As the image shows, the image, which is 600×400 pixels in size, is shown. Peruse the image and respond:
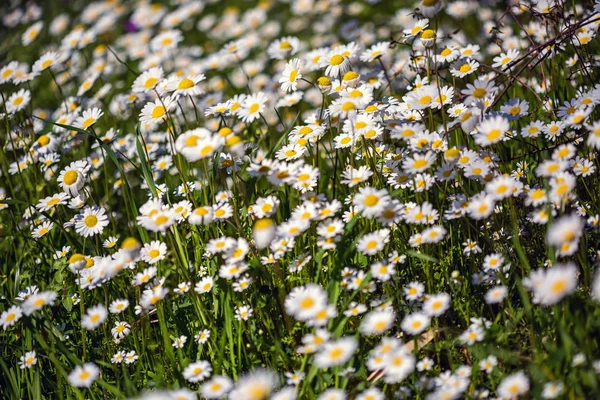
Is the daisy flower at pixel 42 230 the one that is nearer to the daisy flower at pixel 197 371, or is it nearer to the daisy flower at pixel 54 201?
the daisy flower at pixel 54 201

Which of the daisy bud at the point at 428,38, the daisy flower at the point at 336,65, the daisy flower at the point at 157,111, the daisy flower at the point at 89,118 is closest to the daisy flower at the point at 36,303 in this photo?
the daisy flower at the point at 157,111

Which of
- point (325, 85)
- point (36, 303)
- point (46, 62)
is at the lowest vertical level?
point (36, 303)

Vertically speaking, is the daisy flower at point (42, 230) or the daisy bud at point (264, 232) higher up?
the daisy flower at point (42, 230)

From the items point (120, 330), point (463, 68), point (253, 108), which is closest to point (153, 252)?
point (120, 330)

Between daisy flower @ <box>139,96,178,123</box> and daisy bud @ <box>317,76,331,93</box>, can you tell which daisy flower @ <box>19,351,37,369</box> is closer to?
daisy flower @ <box>139,96,178,123</box>

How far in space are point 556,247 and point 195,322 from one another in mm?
1382

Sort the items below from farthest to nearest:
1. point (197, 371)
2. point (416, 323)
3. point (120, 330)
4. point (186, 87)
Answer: point (186, 87), point (120, 330), point (197, 371), point (416, 323)

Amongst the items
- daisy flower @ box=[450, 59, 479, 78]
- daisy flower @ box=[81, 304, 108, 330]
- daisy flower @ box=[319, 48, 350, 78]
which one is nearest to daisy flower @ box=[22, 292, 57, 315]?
daisy flower @ box=[81, 304, 108, 330]

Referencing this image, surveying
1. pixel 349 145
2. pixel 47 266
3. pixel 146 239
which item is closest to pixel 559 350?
pixel 349 145

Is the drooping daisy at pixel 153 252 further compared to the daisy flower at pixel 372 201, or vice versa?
the drooping daisy at pixel 153 252

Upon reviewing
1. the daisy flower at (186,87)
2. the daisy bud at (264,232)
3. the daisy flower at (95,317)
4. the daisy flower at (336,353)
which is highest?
the daisy flower at (186,87)

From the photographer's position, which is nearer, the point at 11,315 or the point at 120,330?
the point at 11,315

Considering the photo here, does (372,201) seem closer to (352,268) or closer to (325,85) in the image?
(352,268)

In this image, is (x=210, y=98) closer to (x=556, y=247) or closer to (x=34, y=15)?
(x=556, y=247)
